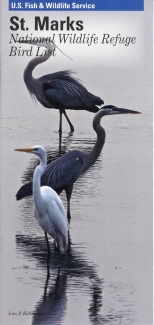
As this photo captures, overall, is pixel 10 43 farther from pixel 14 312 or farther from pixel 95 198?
pixel 14 312

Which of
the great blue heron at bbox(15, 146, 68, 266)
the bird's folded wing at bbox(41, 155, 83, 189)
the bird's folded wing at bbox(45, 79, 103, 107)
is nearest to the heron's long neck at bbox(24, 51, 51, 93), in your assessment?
the bird's folded wing at bbox(45, 79, 103, 107)

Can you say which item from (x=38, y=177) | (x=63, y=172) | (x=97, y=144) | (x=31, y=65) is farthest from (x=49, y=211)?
(x=31, y=65)

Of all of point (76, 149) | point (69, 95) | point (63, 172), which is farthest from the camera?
point (69, 95)

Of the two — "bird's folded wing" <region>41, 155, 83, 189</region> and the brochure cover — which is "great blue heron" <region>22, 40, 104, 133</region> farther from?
"bird's folded wing" <region>41, 155, 83, 189</region>

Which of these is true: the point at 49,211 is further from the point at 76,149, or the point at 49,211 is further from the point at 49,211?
the point at 76,149

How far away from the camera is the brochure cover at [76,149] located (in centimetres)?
533

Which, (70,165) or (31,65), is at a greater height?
(31,65)

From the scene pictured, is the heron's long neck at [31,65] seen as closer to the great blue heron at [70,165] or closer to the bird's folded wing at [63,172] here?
the great blue heron at [70,165]

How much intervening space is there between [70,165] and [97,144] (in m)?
0.30

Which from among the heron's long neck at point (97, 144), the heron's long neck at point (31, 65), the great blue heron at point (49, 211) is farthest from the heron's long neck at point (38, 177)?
the heron's long neck at point (31, 65)

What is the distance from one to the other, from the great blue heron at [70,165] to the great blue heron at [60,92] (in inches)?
8.5

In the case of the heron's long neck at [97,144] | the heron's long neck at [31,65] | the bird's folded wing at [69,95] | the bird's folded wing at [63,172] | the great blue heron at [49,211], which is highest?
the heron's long neck at [31,65]

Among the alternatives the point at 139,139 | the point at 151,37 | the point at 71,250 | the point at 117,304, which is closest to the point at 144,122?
the point at 139,139

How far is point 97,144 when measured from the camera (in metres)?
6.08
